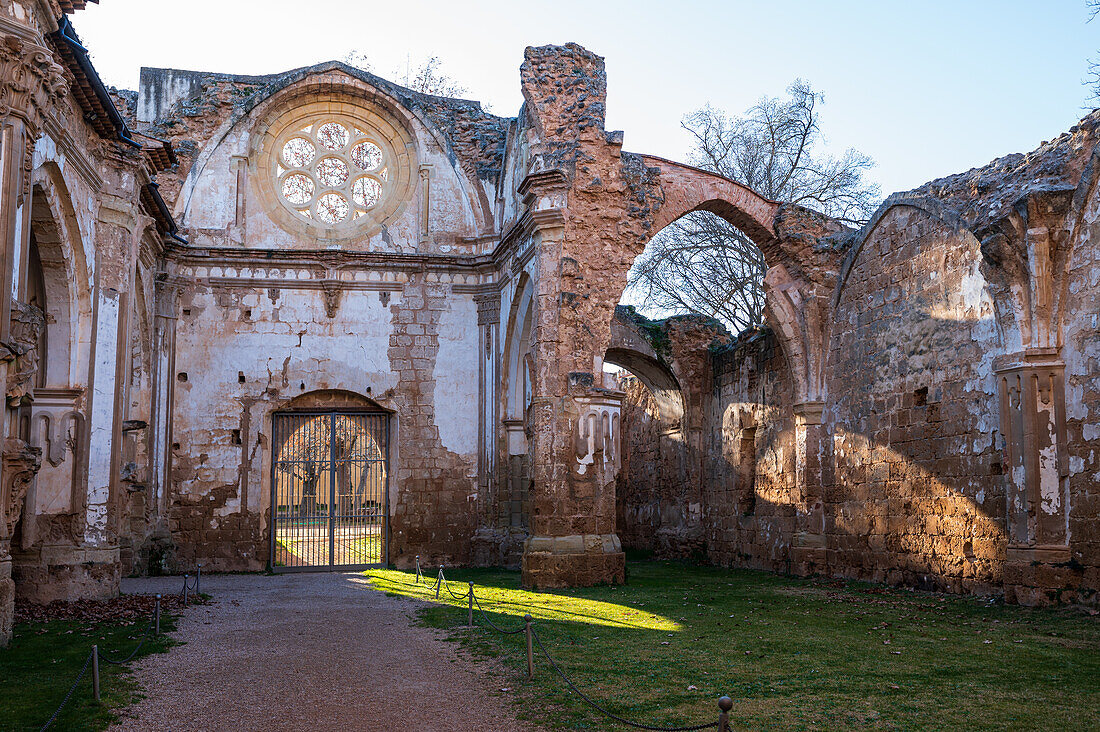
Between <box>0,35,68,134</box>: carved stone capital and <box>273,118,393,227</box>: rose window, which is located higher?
<box>273,118,393,227</box>: rose window

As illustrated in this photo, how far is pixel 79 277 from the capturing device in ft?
37.3

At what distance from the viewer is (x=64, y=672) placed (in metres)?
6.67

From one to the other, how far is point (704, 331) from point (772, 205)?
4.51 meters

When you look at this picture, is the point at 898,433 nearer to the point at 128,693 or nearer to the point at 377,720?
the point at 377,720

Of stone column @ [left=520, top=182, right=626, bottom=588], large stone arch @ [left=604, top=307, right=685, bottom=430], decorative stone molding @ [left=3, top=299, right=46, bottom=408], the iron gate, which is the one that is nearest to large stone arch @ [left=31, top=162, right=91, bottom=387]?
decorative stone molding @ [left=3, top=299, right=46, bottom=408]

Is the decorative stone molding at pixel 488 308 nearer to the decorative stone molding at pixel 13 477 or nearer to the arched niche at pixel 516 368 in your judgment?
the arched niche at pixel 516 368

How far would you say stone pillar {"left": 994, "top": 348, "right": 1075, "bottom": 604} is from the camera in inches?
367

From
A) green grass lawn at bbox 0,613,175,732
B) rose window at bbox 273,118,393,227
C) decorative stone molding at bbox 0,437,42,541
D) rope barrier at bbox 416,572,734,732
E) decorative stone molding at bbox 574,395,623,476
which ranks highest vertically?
rose window at bbox 273,118,393,227

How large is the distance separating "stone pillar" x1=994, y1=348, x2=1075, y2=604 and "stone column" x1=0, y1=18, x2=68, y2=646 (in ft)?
30.1

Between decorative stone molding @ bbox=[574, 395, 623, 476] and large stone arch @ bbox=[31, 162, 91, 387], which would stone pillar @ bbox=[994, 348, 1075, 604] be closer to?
decorative stone molding @ bbox=[574, 395, 623, 476]

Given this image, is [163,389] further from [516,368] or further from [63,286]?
[516,368]

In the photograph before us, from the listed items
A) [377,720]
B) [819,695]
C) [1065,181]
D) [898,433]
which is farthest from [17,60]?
[898,433]

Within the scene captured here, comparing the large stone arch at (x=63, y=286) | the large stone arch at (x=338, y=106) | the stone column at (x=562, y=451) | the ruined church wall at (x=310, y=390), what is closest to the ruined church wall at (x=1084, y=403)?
the stone column at (x=562, y=451)

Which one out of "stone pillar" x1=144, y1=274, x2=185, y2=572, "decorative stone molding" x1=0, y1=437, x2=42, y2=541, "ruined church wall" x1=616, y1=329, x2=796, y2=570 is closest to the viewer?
"decorative stone molding" x1=0, y1=437, x2=42, y2=541
